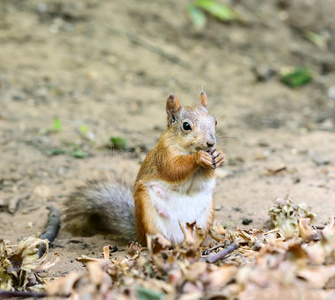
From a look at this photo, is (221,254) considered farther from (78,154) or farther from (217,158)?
(78,154)

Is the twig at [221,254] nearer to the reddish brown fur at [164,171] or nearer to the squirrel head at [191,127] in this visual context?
the reddish brown fur at [164,171]

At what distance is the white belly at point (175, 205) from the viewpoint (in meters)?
3.62

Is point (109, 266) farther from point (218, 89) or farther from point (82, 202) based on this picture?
point (218, 89)

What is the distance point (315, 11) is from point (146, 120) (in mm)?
4784

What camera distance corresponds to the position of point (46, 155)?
5.89m

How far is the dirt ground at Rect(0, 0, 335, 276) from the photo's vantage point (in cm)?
499

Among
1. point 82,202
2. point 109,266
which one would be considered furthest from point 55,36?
point 109,266

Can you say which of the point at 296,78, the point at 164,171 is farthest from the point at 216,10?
the point at 164,171

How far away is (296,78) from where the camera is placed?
8.71m

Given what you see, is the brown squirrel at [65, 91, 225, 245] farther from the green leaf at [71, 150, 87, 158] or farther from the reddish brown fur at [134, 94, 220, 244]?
the green leaf at [71, 150, 87, 158]

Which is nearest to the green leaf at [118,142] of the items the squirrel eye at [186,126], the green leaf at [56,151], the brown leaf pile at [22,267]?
the green leaf at [56,151]

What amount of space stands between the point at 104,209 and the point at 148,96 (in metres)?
3.81

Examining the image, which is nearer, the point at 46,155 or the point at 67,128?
the point at 46,155

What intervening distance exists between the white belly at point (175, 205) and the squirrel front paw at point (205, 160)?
29 centimetres
